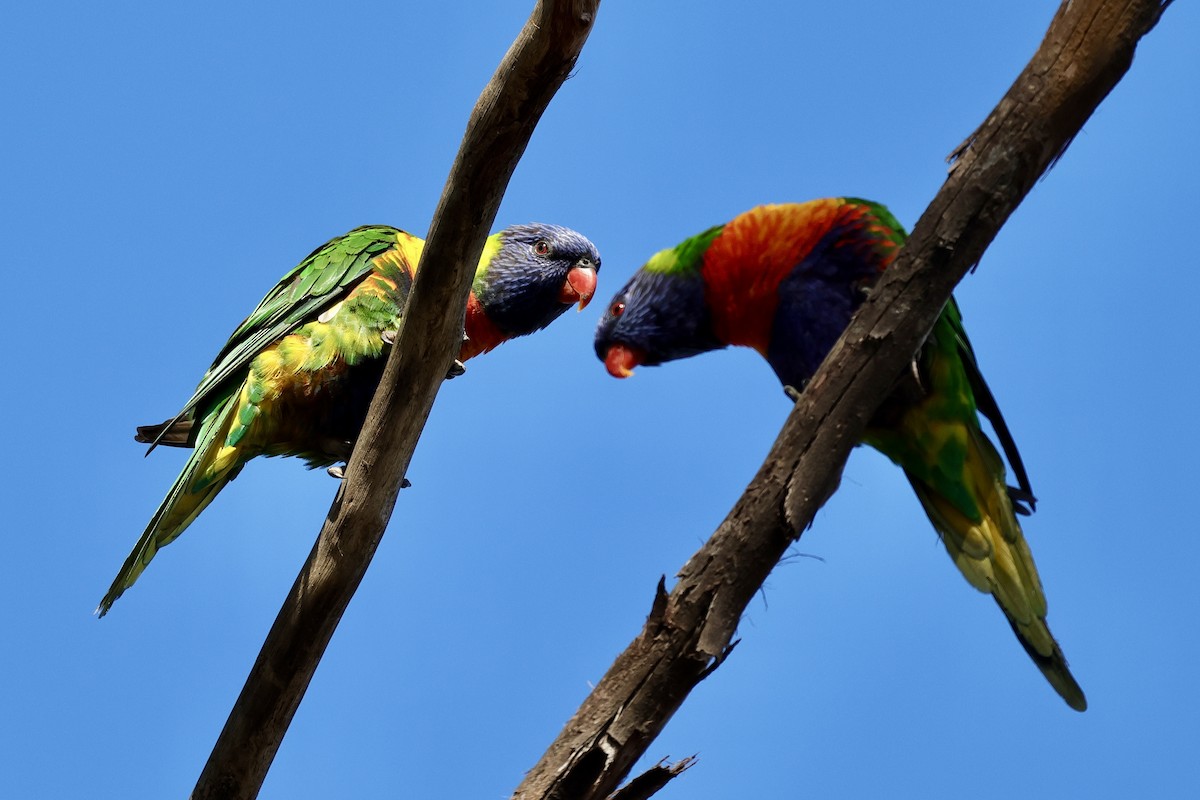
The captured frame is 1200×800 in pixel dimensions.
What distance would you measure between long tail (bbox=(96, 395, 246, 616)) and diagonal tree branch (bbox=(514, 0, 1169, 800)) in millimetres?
1616

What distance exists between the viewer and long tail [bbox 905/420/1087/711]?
3.44 meters

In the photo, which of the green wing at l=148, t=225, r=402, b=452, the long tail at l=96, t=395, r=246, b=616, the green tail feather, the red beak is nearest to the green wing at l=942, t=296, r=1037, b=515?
the green tail feather

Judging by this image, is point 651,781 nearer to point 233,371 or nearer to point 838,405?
point 838,405

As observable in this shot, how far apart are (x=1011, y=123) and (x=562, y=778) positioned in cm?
→ 206

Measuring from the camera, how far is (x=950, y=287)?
2.67m

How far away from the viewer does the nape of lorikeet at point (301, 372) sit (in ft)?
12.0

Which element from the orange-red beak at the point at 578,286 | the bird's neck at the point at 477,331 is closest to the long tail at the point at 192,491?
the bird's neck at the point at 477,331

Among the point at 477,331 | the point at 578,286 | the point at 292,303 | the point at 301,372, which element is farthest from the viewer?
the point at 578,286

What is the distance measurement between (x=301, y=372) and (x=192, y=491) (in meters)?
0.57

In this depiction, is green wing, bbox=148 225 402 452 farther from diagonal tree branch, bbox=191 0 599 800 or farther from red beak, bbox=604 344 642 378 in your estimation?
red beak, bbox=604 344 642 378

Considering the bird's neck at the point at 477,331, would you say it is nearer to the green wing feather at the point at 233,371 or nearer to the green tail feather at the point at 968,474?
the green wing feather at the point at 233,371

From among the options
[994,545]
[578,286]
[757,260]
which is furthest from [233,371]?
[994,545]

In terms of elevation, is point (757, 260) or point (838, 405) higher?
point (757, 260)

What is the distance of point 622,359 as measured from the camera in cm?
445
